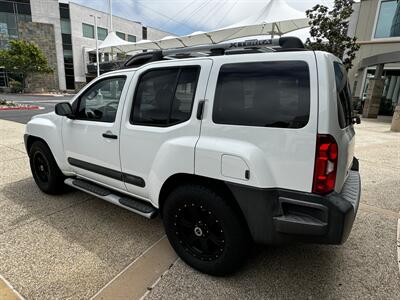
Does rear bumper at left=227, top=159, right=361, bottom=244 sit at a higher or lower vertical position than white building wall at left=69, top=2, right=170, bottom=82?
lower

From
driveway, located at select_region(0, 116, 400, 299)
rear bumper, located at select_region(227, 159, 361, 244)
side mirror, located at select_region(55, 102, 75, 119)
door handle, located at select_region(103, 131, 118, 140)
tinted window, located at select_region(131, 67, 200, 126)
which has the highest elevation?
tinted window, located at select_region(131, 67, 200, 126)

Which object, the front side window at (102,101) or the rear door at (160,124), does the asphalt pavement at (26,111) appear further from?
the rear door at (160,124)

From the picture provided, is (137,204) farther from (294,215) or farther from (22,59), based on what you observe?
(22,59)

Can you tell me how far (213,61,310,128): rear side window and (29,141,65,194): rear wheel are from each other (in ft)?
9.37

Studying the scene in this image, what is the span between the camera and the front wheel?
215 centimetres

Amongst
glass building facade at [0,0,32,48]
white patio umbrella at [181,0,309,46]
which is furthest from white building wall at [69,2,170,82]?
white patio umbrella at [181,0,309,46]

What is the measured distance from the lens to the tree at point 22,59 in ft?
102

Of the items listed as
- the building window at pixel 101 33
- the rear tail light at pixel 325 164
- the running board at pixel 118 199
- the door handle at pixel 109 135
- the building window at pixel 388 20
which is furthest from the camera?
the building window at pixel 101 33

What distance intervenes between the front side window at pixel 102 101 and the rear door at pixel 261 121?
52.2 inches

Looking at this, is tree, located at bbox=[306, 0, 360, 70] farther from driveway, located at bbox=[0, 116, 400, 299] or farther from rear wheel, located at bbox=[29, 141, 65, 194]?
rear wheel, located at bbox=[29, 141, 65, 194]

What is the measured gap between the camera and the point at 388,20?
18547 millimetres

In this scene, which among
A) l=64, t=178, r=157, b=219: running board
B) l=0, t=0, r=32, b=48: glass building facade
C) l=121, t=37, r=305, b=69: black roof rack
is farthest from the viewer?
l=0, t=0, r=32, b=48: glass building facade

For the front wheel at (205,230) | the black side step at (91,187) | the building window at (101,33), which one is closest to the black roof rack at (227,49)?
the front wheel at (205,230)

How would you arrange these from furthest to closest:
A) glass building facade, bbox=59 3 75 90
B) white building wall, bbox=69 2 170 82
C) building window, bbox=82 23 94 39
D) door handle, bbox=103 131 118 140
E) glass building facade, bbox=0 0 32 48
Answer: building window, bbox=82 23 94 39, white building wall, bbox=69 2 170 82, glass building facade, bbox=59 3 75 90, glass building facade, bbox=0 0 32 48, door handle, bbox=103 131 118 140
